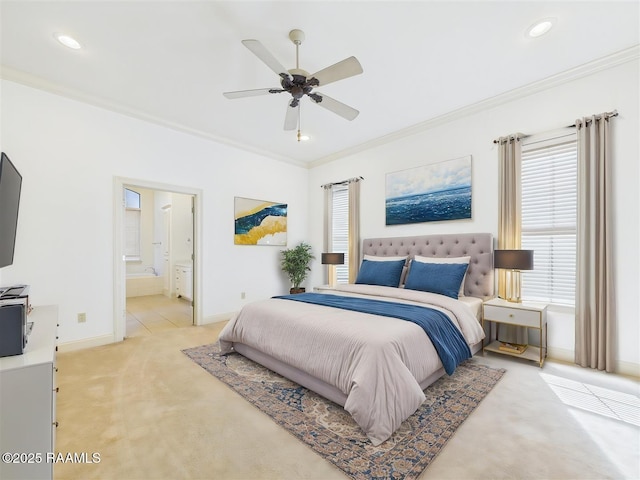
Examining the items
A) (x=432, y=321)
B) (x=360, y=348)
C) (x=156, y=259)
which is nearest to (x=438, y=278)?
(x=432, y=321)

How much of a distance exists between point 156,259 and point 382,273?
6538 millimetres

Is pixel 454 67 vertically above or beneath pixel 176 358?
above

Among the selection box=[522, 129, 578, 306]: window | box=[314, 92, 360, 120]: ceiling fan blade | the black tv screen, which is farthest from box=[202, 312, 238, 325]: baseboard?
box=[522, 129, 578, 306]: window

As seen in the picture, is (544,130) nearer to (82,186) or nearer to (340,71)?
(340,71)

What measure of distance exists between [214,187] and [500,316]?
4212mm

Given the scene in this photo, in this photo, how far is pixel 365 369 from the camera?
5.94 feet

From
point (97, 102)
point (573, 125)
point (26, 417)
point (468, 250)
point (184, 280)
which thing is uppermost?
point (97, 102)

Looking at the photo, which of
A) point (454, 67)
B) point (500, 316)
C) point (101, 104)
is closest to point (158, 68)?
point (101, 104)

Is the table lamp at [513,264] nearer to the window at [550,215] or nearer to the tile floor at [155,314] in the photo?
the window at [550,215]

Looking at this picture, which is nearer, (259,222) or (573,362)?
(573,362)

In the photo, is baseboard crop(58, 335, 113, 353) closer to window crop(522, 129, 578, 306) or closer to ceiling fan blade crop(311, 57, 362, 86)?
ceiling fan blade crop(311, 57, 362, 86)

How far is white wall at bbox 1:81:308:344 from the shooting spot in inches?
120

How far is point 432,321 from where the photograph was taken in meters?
2.39

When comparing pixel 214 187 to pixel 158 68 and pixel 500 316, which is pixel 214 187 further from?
pixel 500 316
